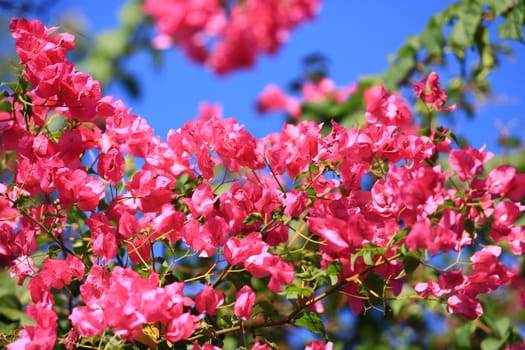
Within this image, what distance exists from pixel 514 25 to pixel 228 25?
11.1ft

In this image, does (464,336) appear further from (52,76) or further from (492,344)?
(52,76)

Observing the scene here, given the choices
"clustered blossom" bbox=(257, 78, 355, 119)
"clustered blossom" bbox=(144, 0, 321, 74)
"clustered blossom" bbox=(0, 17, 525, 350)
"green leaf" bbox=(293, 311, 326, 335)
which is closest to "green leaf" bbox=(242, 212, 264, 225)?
"clustered blossom" bbox=(0, 17, 525, 350)

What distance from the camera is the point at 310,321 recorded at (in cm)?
108

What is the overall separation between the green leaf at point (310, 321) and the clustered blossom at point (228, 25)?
3.53m

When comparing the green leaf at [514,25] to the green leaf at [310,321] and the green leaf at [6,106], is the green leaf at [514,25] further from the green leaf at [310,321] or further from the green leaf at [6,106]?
the green leaf at [6,106]

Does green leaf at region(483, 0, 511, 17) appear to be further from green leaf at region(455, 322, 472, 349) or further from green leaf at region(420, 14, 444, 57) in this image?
green leaf at region(455, 322, 472, 349)

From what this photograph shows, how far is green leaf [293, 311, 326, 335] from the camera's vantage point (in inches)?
42.2

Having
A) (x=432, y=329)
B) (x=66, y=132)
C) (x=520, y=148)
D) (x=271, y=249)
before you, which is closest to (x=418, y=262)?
(x=271, y=249)

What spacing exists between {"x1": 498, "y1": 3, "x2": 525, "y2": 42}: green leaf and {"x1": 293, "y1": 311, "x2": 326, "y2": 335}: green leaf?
0.85 metres

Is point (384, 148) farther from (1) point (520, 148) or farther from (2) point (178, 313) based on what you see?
(1) point (520, 148)

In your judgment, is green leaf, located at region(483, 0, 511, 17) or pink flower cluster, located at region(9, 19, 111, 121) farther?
green leaf, located at region(483, 0, 511, 17)

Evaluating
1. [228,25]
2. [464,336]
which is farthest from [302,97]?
[464,336]

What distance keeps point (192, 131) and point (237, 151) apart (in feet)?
0.26

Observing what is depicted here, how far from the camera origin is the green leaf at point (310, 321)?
1.07 meters
